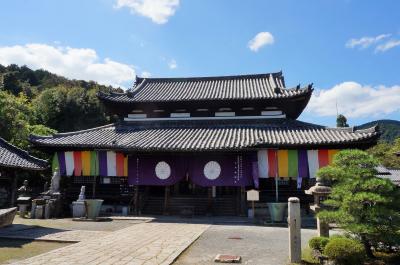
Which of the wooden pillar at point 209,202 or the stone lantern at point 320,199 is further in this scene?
the wooden pillar at point 209,202

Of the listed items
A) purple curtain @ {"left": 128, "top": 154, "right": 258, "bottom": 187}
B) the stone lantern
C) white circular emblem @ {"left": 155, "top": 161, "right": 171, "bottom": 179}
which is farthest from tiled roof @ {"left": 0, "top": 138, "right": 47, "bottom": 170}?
the stone lantern

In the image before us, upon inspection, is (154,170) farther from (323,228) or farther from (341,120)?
(341,120)

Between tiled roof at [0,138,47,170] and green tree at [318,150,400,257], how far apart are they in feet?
49.9

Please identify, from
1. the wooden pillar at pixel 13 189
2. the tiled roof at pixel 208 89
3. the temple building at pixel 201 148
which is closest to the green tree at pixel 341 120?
the tiled roof at pixel 208 89

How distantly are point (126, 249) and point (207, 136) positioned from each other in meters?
12.9

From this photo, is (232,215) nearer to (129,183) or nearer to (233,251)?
(129,183)

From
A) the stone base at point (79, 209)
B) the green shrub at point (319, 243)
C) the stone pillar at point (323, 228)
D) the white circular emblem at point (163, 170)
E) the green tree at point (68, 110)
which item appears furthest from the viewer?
the green tree at point (68, 110)

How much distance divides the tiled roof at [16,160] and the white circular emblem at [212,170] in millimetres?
9220

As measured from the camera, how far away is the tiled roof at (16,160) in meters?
17.6

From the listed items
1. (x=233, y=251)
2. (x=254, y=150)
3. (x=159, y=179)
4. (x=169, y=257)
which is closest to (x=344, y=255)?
(x=233, y=251)

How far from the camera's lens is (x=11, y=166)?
57.0 feet

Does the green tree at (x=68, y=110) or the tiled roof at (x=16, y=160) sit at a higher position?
the green tree at (x=68, y=110)

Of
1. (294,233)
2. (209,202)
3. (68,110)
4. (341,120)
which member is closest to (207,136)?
(209,202)

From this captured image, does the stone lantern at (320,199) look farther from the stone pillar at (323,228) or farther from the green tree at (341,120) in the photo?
the green tree at (341,120)
